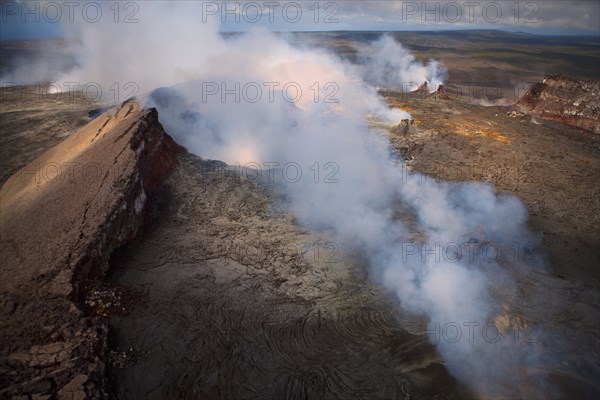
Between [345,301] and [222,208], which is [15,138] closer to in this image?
[222,208]

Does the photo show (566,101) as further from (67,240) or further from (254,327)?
(67,240)

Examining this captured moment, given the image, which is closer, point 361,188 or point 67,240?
point 67,240

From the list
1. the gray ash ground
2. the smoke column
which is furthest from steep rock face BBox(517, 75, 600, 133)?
→ the gray ash ground

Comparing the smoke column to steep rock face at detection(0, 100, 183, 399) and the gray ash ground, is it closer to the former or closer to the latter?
the gray ash ground

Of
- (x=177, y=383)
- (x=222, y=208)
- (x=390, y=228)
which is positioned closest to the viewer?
(x=177, y=383)

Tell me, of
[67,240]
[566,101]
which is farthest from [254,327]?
[566,101]

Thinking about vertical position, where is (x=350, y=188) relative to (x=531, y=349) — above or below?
above

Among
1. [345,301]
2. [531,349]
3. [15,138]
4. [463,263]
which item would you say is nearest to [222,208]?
[345,301]

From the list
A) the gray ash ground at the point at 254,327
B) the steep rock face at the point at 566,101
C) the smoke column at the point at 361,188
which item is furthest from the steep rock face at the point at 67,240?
the steep rock face at the point at 566,101
